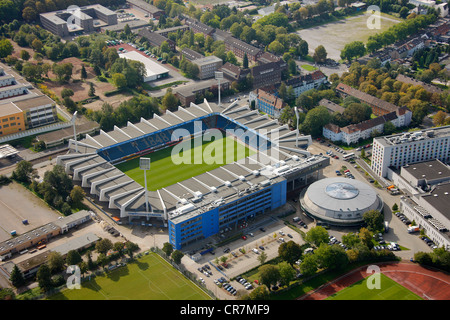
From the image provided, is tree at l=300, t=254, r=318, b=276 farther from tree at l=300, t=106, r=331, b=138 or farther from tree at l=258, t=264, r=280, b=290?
tree at l=300, t=106, r=331, b=138

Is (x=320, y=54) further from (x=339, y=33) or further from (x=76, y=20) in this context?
(x=76, y=20)

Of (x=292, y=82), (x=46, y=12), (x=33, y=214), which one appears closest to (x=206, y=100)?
(x=292, y=82)

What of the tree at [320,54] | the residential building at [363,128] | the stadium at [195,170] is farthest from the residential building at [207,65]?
the residential building at [363,128]

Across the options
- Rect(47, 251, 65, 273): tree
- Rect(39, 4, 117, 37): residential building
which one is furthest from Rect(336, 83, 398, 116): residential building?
Rect(39, 4, 117, 37): residential building

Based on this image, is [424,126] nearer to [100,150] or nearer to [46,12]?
[100,150]

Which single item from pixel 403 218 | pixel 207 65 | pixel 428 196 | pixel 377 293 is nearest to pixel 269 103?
pixel 207 65
